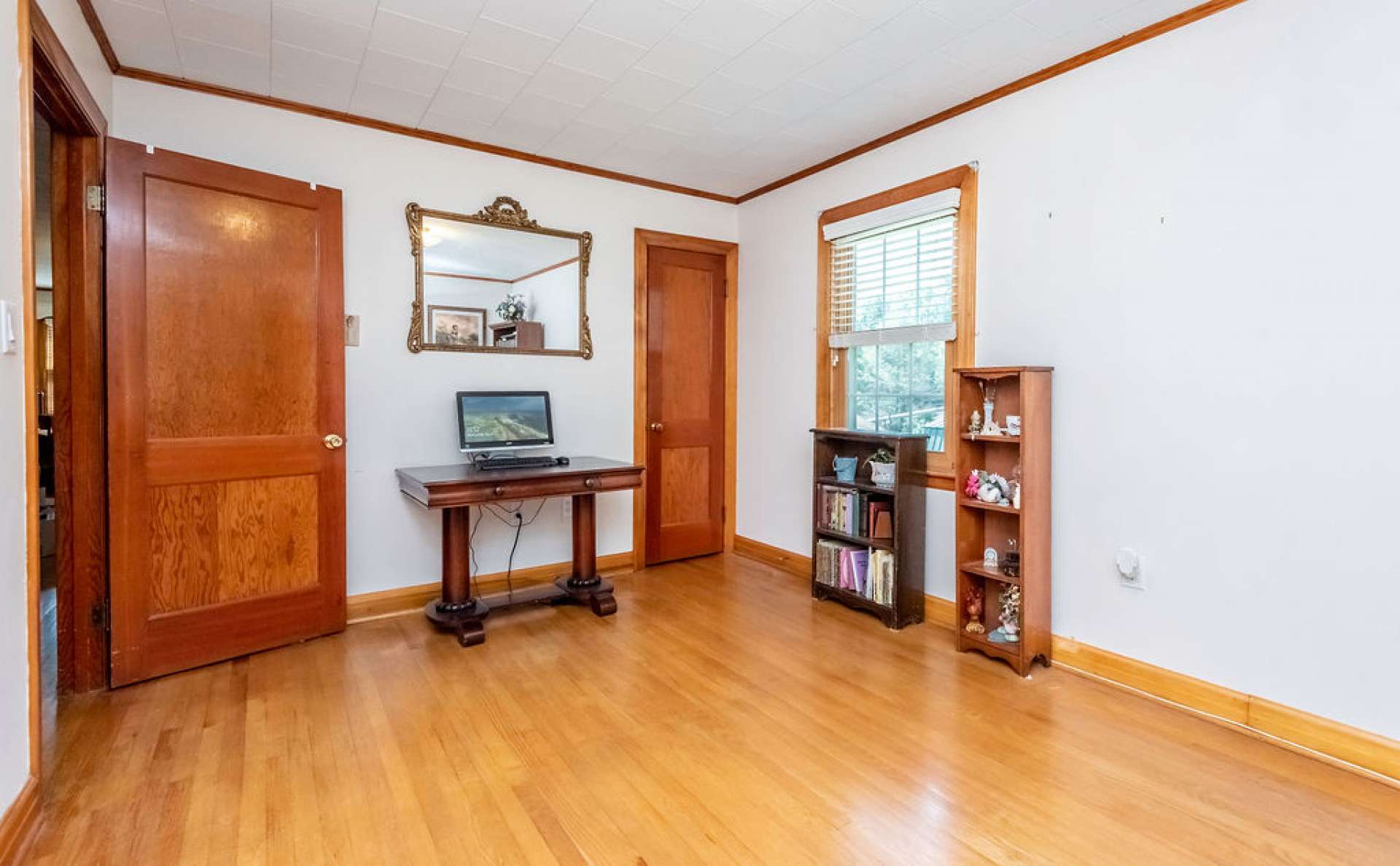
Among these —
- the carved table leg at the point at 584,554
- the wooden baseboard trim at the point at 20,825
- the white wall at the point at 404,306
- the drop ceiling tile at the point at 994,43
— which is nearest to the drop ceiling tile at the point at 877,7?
the drop ceiling tile at the point at 994,43

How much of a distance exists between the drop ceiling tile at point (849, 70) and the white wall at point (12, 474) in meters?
2.60

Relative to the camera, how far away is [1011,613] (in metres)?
2.98

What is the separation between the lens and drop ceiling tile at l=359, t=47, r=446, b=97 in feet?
9.21

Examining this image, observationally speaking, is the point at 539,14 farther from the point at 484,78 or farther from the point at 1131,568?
the point at 1131,568

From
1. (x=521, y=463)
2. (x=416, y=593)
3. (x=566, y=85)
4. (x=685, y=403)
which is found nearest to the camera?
(x=566, y=85)

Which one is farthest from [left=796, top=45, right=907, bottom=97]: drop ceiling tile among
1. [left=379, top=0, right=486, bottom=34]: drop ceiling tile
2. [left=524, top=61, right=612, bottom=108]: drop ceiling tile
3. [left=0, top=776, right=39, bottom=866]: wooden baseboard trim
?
[left=0, top=776, right=39, bottom=866]: wooden baseboard trim

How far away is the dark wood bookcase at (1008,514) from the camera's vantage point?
9.11ft

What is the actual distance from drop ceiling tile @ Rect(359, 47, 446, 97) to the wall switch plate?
1687 millimetres

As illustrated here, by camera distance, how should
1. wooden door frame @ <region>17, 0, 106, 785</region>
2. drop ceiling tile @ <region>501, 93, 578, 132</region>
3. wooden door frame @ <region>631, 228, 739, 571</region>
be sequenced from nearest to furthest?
wooden door frame @ <region>17, 0, 106, 785</region>
drop ceiling tile @ <region>501, 93, 578, 132</region>
wooden door frame @ <region>631, 228, 739, 571</region>

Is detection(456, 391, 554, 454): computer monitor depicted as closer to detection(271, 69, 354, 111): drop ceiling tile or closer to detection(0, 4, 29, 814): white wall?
detection(271, 69, 354, 111): drop ceiling tile

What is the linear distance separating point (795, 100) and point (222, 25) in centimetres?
237

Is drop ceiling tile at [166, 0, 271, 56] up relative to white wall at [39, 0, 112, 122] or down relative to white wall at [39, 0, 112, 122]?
up

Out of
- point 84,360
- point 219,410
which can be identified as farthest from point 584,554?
point 84,360

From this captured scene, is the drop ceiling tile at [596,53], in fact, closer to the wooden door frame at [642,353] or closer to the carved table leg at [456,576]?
the wooden door frame at [642,353]
